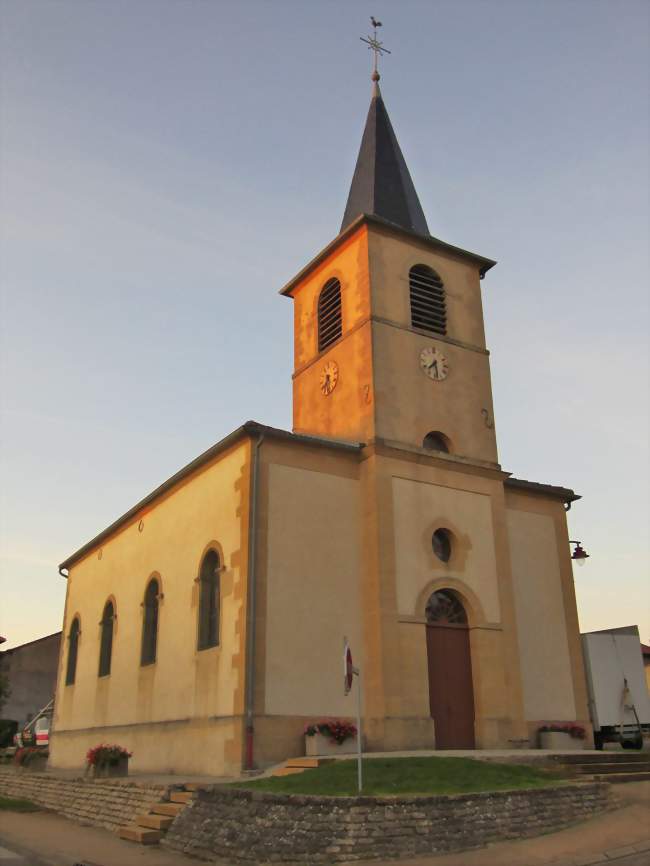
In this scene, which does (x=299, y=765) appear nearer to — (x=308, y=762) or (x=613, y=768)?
(x=308, y=762)

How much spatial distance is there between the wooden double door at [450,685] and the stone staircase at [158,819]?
614 cm

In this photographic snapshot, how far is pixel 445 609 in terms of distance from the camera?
18.5m

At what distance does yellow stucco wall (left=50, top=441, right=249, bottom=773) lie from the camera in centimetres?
1658

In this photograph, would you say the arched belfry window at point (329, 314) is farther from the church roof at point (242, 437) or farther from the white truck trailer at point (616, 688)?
the white truck trailer at point (616, 688)

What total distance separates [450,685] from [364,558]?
133 inches

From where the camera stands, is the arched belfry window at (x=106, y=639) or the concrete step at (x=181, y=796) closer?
the concrete step at (x=181, y=796)

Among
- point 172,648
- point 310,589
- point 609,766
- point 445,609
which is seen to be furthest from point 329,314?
point 609,766

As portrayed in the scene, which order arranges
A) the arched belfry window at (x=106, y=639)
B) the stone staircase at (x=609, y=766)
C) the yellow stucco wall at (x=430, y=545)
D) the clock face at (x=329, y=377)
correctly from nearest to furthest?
the stone staircase at (x=609, y=766) → the yellow stucco wall at (x=430, y=545) → the clock face at (x=329, y=377) → the arched belfry window at (x=106, y=639)

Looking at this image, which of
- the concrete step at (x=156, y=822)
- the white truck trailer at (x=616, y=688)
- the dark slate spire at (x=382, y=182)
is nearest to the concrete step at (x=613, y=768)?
the white truck trailer at (x=616, y=688)

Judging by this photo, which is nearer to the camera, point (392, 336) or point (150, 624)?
point (392, 336)

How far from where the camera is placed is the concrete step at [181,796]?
12945mm

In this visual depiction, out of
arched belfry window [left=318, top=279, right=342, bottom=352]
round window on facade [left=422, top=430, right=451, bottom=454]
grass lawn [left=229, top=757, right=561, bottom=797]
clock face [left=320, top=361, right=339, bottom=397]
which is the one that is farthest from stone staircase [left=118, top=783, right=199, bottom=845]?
arched belfry window [left=318, top=279, right=342, bottom=352]

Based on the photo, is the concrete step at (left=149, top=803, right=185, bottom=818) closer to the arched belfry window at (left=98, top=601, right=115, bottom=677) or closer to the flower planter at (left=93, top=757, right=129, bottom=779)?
the flower planter at (left=93, top=757, right=129, bottom=779)

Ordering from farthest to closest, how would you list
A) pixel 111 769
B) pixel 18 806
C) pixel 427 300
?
pixel 427 300 < pixel 18 806 < pixel 111 769
